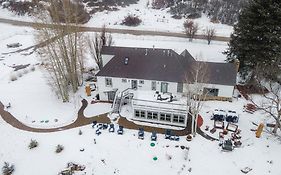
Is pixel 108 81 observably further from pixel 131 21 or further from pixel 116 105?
pixel 131 21

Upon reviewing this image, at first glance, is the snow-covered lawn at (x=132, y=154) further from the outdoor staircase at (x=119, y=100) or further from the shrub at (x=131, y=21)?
the shrub at (x=131, y=21)

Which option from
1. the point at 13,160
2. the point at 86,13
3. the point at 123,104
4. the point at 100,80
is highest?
the point at 86,13

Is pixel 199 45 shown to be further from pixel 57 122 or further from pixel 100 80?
pixel 57 122

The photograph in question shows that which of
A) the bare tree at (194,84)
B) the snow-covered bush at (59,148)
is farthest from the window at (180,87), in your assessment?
the snow-covered bush at (59,148)

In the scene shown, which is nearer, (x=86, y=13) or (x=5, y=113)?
(x=5, y=113)

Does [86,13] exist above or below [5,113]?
above

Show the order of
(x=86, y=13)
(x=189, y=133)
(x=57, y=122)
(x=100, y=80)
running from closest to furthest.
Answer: (x=189, y=133), (x=57, y=122), (x=100, y=80), (x=86, y=13)

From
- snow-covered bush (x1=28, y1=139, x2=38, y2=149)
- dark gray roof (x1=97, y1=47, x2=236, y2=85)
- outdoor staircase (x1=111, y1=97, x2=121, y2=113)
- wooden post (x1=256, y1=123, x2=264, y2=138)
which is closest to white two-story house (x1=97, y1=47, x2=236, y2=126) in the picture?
dark gray roof (x1=97, y1=47, x2=236, y2=85)

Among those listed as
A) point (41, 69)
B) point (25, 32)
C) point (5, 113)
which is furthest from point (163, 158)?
point (25, 32)
